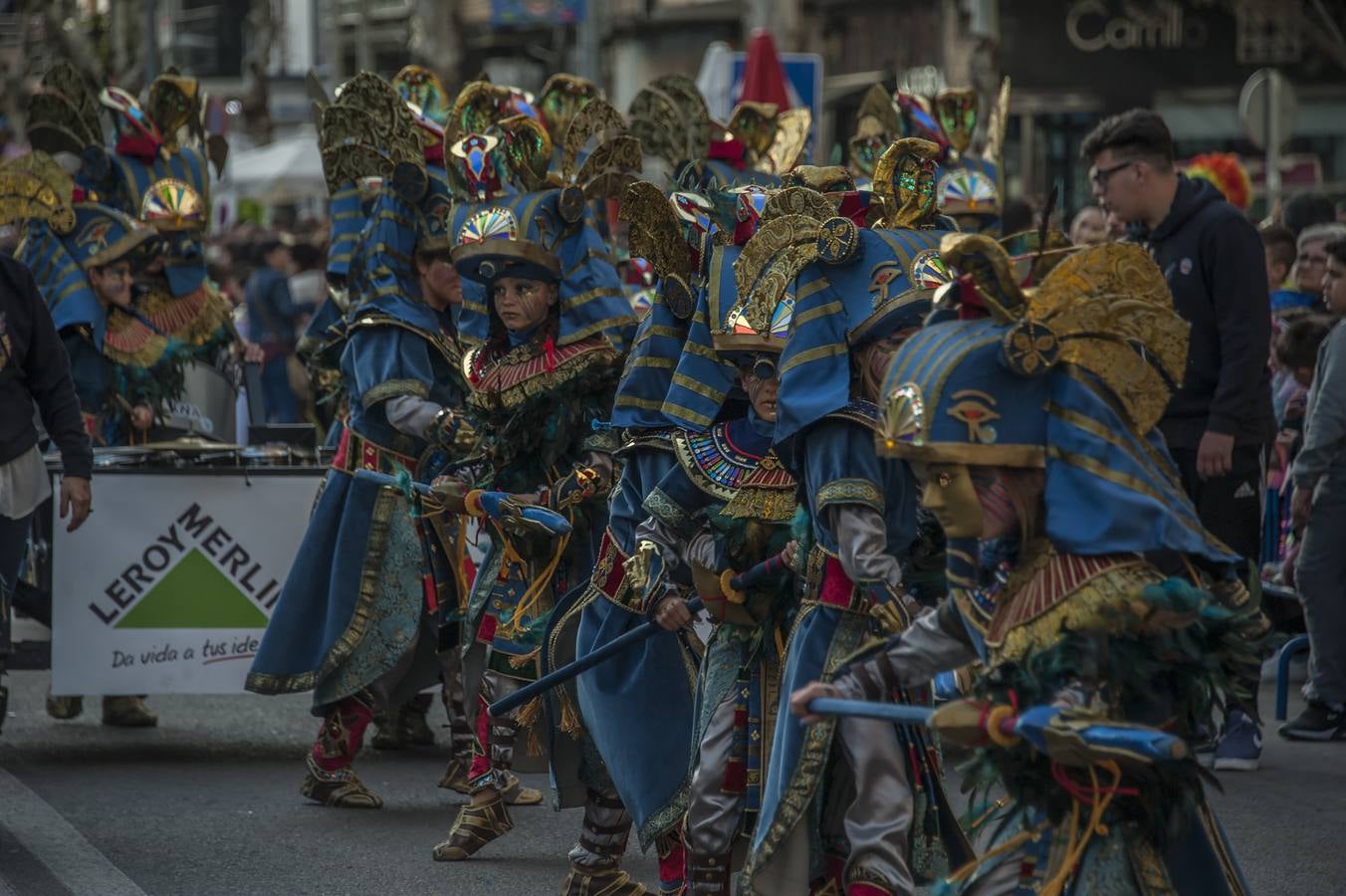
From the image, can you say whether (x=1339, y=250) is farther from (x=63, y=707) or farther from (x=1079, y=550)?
(x=63, y=707)

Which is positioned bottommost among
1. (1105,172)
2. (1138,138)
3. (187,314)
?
(187,314)

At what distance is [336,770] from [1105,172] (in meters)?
3.43

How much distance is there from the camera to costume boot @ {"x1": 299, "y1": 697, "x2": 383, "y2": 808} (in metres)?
7.58

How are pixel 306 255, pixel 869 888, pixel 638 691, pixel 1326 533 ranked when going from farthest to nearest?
pixel 306 255 < pixel 1326 533 < pixel 638 691 < pixel 869 888

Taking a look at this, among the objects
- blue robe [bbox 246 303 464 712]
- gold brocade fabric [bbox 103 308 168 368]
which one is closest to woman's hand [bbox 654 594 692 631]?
blue robe [bbox 246 303 464 712]

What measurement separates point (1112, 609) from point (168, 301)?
6.70 metres

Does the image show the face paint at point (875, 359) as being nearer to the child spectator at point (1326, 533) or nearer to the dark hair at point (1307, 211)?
the child spectator at point (1326, 533)

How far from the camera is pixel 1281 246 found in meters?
11.6

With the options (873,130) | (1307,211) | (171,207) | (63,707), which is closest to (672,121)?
(873,130)

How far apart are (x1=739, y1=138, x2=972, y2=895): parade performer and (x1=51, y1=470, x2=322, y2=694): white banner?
13.3 ft

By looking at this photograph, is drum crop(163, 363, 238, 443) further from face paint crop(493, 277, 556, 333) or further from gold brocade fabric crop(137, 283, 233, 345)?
face paint crop(493, 277, 556, 333)

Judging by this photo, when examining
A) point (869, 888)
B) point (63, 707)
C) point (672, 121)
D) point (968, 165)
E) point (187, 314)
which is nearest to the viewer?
point (869, 888)

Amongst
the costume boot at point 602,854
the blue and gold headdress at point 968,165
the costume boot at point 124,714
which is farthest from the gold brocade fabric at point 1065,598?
the costume boot at point 124,714

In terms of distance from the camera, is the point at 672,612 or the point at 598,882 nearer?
the point at 672,612
